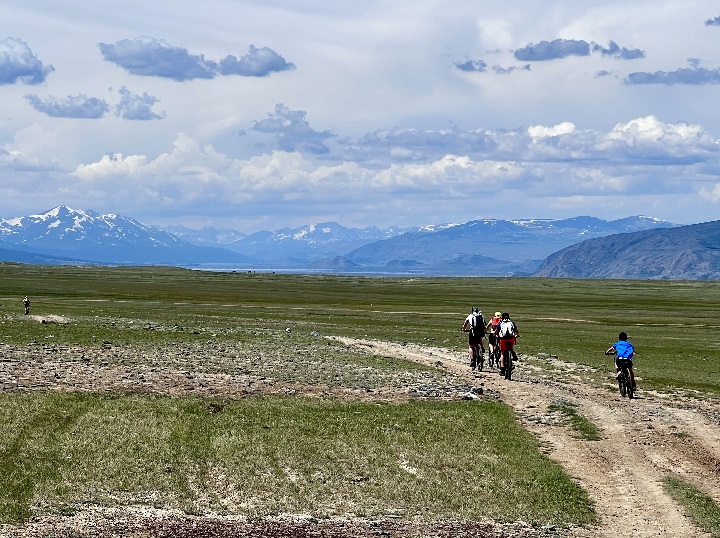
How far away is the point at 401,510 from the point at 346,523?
1.83m

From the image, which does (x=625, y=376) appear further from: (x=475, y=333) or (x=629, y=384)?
(x=475, y=333)

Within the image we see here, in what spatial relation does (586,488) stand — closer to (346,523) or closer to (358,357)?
(346,523)

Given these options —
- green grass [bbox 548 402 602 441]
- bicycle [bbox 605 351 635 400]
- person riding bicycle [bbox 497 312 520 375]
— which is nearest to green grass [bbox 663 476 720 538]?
green grass [bbox 548 402 602 441]

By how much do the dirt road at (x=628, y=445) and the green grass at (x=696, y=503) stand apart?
0.26 m

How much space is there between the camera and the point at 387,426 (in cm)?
2922

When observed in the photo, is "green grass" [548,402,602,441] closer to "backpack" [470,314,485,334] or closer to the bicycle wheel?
the bicycle wheel

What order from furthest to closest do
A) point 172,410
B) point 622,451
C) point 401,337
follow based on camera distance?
point 401,337
point 172,410
point 622,451

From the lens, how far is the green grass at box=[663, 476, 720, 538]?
20.2 metres

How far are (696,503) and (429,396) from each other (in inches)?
602

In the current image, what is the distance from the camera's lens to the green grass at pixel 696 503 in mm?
20203

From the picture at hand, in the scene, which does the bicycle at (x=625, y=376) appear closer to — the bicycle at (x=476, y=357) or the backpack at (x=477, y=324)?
the backpack at (x=477, y=324)

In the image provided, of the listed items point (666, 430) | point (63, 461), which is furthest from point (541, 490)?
point (63, 461)

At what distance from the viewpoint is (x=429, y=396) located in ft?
118

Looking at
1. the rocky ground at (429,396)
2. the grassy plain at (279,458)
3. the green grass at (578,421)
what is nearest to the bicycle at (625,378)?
the rocky ground at (429,396)
